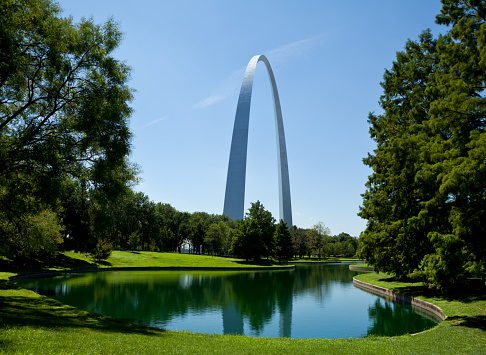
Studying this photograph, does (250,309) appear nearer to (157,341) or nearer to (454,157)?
(157,341)

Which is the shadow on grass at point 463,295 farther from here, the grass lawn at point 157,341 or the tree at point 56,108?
the tree at point 56,108

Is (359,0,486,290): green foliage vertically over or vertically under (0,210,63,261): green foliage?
over

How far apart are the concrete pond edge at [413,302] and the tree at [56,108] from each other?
1502cm

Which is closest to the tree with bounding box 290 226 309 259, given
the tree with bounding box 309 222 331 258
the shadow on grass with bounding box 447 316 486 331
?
the tree with bounding box 309 222 331 258

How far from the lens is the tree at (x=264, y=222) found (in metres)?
63.1

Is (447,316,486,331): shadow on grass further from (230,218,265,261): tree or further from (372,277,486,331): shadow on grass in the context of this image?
(230,218,265,261): tree

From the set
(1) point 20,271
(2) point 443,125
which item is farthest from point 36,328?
(1) point 20,271

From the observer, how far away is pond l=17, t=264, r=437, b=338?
47.3ft

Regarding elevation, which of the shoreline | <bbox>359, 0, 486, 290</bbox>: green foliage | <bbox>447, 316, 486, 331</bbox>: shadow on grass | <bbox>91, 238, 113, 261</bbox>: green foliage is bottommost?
the shoreline

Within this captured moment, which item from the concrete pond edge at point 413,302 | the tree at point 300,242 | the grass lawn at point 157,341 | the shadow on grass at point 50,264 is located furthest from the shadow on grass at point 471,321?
the tree at point 300,242

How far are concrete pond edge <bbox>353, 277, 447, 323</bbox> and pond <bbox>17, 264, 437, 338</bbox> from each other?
1.14 feet

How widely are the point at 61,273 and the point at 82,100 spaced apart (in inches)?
1027

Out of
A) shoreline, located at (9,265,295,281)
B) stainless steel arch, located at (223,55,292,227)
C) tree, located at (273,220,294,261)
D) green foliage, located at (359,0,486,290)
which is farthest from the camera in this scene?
tree, located at (273,220,294,261)

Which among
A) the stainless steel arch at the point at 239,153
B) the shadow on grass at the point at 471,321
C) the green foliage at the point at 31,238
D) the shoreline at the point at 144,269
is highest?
the stainless steel arch at the point at 239,153
